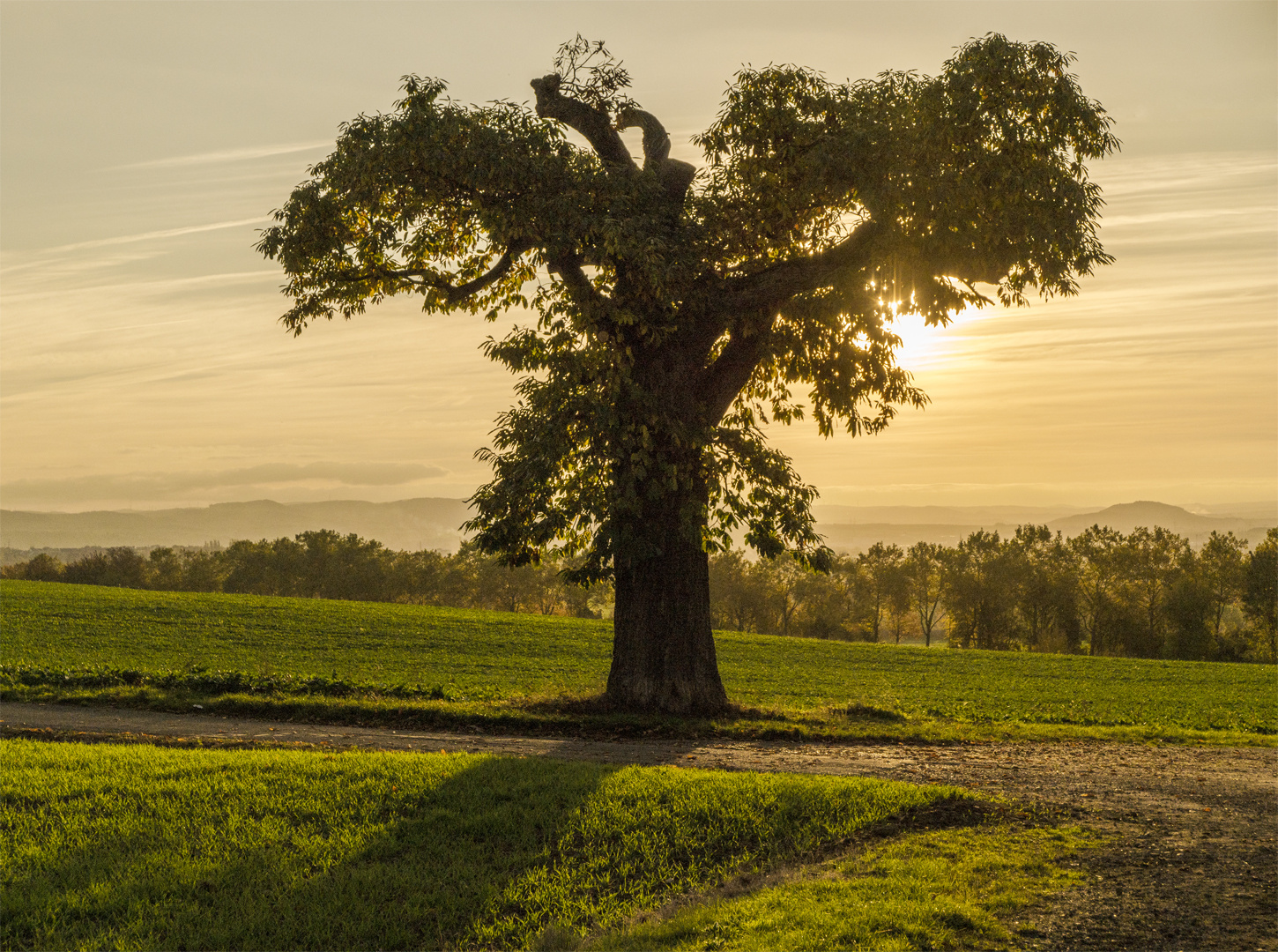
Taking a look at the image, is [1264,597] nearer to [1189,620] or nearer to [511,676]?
[1189,620]

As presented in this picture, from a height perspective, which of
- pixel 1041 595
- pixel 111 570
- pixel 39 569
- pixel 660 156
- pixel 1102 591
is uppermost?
pixel 660 156

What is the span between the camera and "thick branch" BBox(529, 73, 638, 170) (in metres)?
19.2

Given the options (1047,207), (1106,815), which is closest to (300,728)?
(1106,815)

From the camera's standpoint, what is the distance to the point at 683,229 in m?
17.3

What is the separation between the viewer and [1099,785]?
1262cm

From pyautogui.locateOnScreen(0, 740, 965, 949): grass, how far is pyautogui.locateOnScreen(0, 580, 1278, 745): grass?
6.00 m

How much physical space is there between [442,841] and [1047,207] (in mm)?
14272

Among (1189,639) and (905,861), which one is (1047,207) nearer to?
(905,861)

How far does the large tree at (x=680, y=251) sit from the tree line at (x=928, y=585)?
6005 cm

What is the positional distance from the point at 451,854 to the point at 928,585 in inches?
3443

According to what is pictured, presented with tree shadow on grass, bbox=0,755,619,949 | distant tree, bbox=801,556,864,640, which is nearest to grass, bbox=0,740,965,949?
tree shadow on grass, bbox=0,755,619,949

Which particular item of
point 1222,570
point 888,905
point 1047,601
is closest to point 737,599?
point 1047,601

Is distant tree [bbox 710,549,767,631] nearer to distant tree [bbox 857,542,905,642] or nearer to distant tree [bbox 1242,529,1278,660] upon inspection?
distant tree [bbox 857,542,905,642]

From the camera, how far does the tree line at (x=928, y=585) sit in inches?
3076
